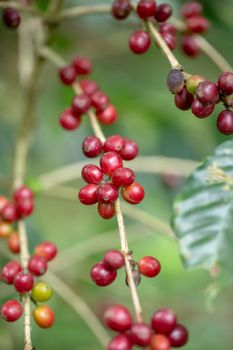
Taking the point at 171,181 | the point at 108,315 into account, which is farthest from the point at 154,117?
the point at 108,315

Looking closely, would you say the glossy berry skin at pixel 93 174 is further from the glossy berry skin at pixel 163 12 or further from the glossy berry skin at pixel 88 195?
the glossy berry skin at pixel 163 12

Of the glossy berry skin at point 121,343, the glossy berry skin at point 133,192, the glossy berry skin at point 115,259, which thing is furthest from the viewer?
the glossy berry skin at point 133,192

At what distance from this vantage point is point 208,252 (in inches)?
36.7

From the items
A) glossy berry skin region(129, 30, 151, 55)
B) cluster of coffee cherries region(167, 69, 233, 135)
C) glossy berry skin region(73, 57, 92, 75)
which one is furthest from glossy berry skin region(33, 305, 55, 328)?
glossy berry skin region(73, 57, 92, 75)

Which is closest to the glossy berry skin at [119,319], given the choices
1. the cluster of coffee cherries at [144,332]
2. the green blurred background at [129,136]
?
the cluster of coffee cherries at [144,332]

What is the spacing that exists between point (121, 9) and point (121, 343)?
0.72 meters

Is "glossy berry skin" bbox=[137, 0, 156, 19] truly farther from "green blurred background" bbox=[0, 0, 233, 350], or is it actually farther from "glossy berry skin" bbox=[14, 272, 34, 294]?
"green blurred background" bbox=[0, 0, 233, 350]

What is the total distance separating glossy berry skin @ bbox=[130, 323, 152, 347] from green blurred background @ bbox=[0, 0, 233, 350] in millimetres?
1192

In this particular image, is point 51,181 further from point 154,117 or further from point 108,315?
point 108,315

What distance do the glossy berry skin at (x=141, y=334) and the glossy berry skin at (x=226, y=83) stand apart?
0.37 metres

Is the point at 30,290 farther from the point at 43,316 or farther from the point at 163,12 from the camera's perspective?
the point at 163,12

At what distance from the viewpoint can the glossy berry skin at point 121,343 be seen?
71 centimetres

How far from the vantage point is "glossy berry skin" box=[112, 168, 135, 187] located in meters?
0.90

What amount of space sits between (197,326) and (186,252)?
1389 millimetres
